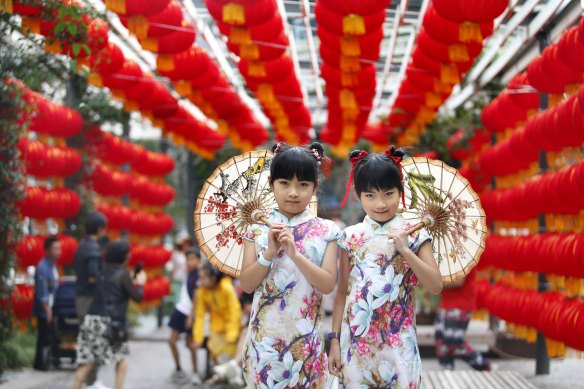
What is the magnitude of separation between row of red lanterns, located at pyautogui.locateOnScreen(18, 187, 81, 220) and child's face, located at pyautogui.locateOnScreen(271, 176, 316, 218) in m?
6.33

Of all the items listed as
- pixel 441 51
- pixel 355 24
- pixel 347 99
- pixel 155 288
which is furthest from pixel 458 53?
pixel 155 288

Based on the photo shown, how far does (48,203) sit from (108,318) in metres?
2.95

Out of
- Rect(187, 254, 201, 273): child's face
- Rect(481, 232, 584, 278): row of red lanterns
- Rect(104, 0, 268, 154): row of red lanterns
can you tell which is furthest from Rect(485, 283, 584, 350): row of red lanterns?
Rect(104, 0, 268, 154): row of red lanterns

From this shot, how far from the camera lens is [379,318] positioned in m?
4.75

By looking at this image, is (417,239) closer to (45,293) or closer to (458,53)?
(458,53)

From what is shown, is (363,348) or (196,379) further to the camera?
(196,379)

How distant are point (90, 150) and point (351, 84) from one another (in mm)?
4784

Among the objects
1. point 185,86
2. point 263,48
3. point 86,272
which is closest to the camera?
point 263,48

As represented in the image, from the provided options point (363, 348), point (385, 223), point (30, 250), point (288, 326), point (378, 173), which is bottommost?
point (363, 348)

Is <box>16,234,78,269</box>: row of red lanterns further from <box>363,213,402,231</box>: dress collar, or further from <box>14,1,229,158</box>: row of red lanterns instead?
<box>363,213,402,231</box>: dress collar

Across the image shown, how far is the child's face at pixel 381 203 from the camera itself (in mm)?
4867

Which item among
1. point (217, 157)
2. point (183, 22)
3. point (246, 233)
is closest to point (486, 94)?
point (183, 22)

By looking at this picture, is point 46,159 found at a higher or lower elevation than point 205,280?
higher

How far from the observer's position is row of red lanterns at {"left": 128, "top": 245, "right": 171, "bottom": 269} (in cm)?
1628
